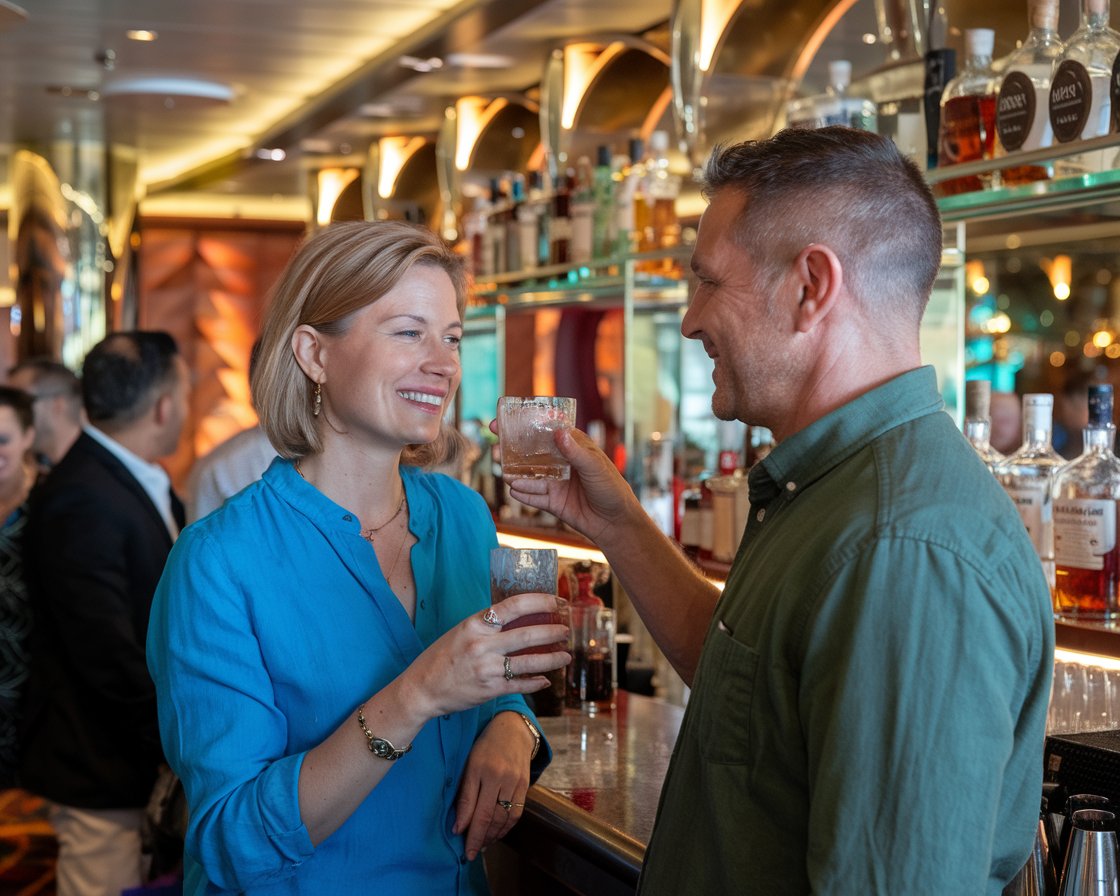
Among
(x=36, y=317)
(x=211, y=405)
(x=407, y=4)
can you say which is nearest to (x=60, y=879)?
(x=407, y=4)

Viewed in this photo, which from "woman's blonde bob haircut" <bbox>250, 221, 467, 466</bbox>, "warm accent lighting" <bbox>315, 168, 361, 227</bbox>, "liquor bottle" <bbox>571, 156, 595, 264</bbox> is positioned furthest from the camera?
"warm accent lighting" <bbox>315, 168, 361, 227</bbox>

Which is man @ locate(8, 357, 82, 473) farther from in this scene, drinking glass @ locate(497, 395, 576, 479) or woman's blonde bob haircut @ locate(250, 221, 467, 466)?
drinking glass @ locate(497, 395, 576, 479)

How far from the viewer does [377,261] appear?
6.09 ft

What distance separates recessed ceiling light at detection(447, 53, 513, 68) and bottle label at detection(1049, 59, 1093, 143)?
3117 millimetres

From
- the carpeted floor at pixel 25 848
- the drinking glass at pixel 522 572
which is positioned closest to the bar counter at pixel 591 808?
Result: the drinking glass at pixel 522 572

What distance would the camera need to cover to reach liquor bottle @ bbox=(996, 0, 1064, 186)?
212 centimetres

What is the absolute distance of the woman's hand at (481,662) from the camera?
156 cm

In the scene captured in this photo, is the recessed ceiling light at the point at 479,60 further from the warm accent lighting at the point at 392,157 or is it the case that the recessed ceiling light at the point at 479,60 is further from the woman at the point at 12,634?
the woman at the point at 12,634

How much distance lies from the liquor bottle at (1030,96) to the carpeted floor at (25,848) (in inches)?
139

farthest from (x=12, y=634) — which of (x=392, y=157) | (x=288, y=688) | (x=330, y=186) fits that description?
(x=330, y=186)

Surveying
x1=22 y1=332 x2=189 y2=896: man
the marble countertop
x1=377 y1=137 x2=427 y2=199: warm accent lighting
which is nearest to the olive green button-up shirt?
the marble countertop

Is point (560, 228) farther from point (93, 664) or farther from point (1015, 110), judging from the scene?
point (1015, 110)

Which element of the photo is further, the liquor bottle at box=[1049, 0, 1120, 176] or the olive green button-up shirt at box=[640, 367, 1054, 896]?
the liquor bottle at box=[1049, 0, 1120, 176]

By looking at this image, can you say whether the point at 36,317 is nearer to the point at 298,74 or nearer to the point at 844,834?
the point at 298,74
